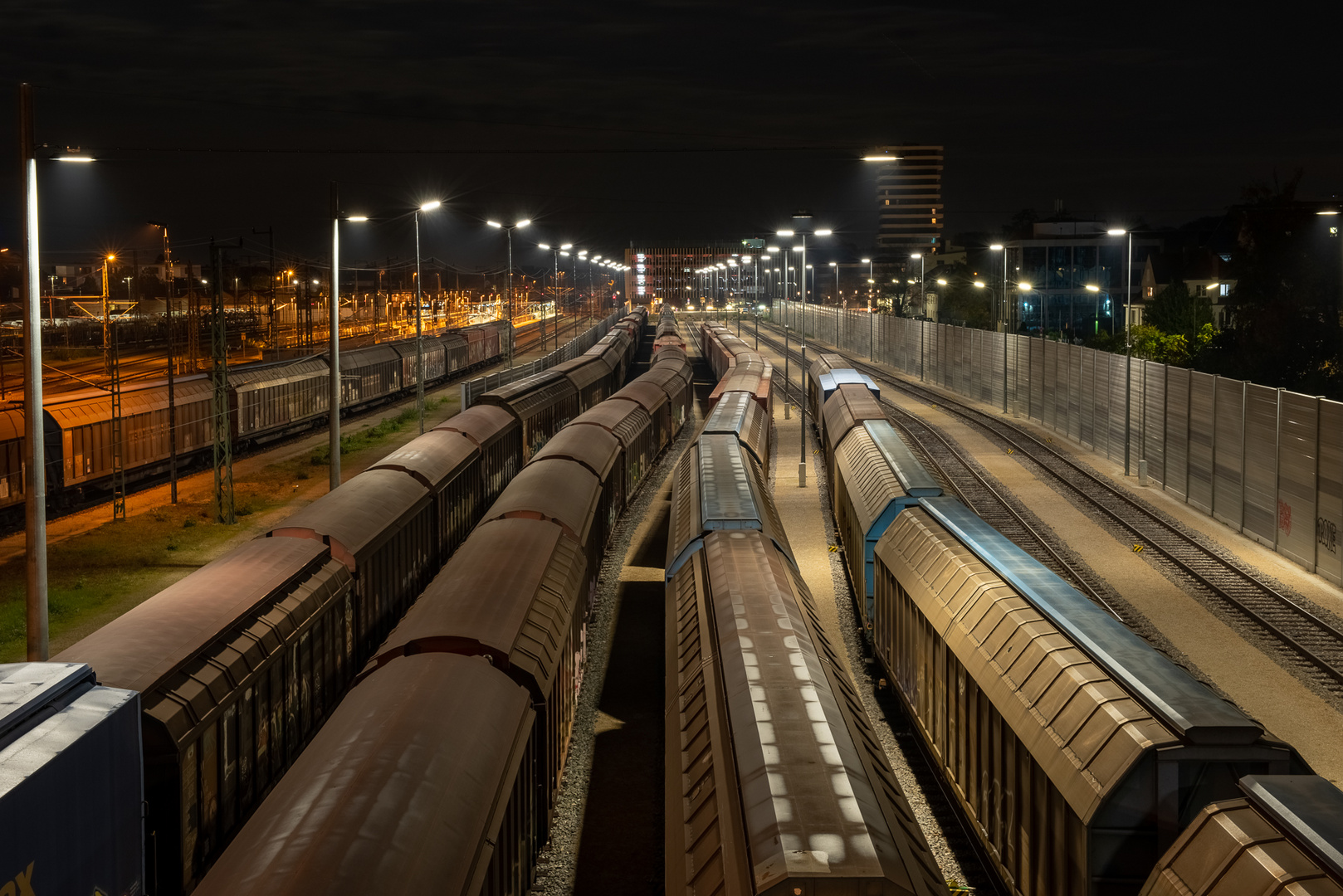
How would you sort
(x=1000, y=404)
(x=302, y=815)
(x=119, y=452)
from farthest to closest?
(x=1000, y=404) → (x=119, y=452) → (x=302, y=815)

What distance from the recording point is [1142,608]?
22656mm

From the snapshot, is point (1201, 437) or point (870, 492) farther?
point (1201, 437)

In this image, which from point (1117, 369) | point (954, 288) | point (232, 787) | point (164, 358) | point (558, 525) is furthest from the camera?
point (954, 288)

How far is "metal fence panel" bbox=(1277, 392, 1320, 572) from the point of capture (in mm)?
24969

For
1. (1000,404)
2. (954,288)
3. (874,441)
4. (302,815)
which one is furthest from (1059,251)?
(302,815)

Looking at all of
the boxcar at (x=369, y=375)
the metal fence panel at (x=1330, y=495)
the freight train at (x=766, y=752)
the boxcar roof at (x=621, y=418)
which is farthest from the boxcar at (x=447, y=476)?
the boxcar at (x=369, y=375)

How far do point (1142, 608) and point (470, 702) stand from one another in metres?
16.9

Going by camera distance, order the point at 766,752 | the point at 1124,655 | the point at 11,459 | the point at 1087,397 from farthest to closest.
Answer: the point at 1087,397 → the point at 11,459 → the point at 1124,655 → the point at 766,752

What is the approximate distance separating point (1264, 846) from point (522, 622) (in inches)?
303

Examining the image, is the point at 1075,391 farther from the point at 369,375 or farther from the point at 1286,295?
the point at 369,375

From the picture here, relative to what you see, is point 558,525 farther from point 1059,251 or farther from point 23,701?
point 1059,251

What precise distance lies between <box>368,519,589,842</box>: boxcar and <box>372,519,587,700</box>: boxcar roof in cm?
1

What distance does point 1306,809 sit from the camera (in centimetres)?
692

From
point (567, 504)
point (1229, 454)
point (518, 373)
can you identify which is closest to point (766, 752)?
point (567, 504)
